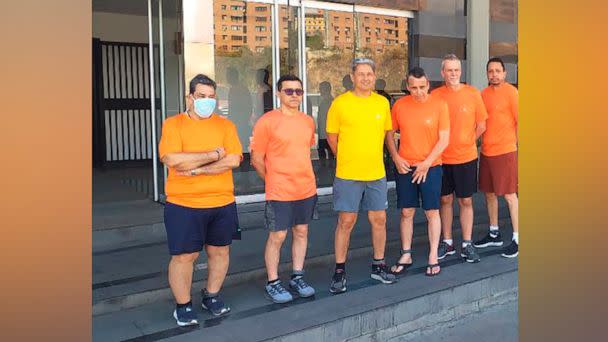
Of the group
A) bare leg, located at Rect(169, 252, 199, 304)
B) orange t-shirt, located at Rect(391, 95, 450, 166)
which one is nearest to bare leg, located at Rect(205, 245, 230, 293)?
bare leg, located at Rect(169, 252, 199, 304)

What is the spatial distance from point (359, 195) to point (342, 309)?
885 millimetres

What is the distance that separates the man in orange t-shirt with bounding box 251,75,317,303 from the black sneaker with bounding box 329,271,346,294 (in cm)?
22

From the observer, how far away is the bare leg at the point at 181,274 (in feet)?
11.4

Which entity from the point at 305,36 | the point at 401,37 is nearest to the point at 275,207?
the point at 305,36

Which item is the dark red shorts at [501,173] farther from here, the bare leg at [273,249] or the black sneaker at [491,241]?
the bare leg at [273,249]

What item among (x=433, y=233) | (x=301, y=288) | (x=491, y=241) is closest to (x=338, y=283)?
(x=301, y=288)

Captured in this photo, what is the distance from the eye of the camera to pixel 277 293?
3959mm

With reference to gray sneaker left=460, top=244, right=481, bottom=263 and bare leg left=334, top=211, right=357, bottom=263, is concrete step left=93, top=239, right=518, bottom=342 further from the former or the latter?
bare leg left=334, top=211, right=357, bottom=263

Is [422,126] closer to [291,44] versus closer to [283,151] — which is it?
[283,151]

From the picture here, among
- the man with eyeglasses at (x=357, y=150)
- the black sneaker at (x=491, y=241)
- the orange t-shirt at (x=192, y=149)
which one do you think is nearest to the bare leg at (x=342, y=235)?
the man with eyeglasses at (x=357, y=150)

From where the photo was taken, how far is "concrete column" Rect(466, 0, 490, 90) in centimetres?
877

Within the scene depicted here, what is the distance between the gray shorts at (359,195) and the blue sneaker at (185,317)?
1318mm
